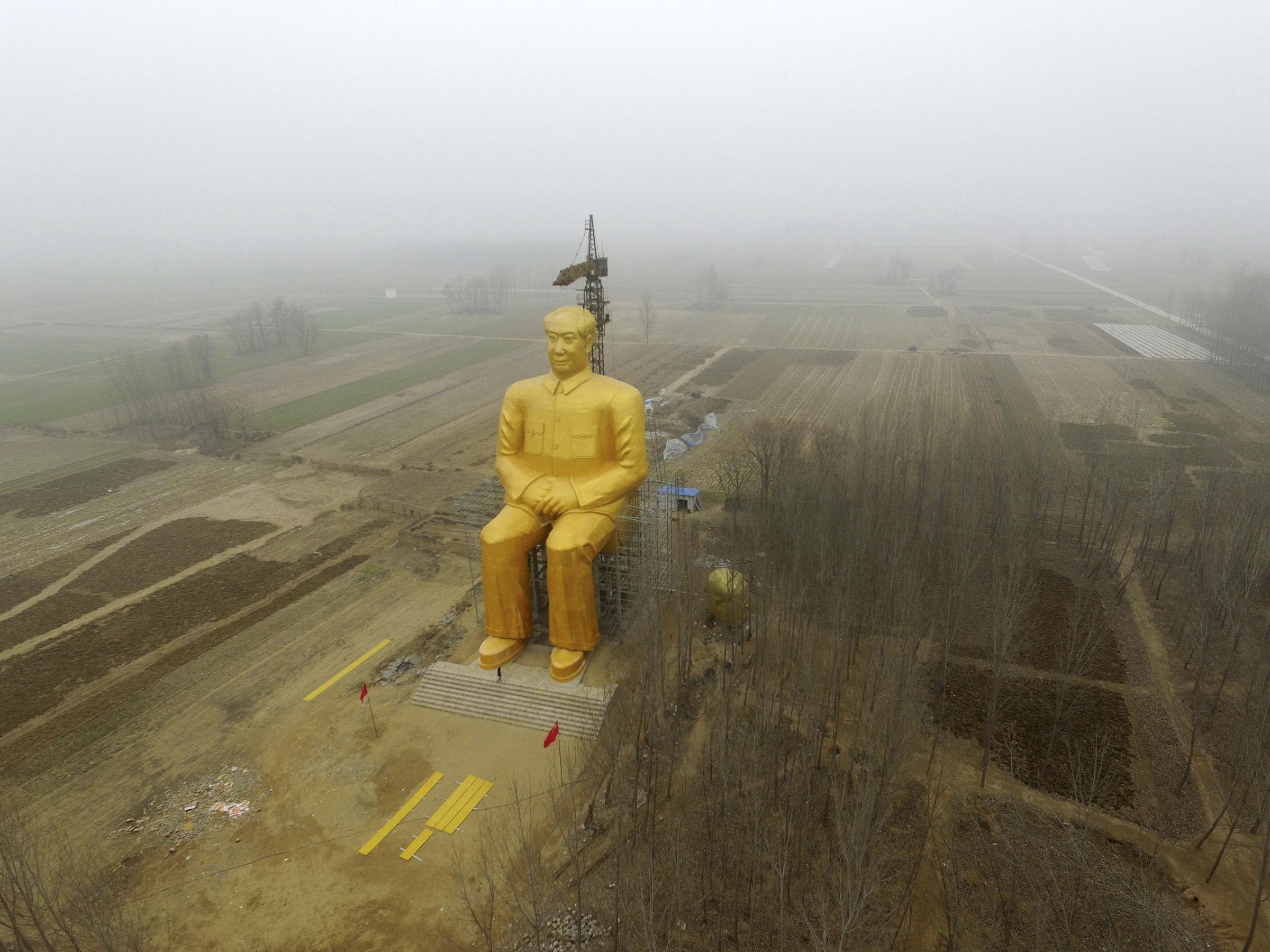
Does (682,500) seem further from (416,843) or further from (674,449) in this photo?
(416,843)

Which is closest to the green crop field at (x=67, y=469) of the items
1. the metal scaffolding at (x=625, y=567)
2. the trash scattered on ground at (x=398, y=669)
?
the trash scattered on ground at (x=398, y=669)

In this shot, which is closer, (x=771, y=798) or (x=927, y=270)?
(x=771, y=798)

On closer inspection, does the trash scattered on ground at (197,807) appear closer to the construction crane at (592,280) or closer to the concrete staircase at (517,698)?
the concrete staircase at (517,698)

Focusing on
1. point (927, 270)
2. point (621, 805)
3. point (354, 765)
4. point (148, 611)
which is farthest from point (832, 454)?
point (927, 270)

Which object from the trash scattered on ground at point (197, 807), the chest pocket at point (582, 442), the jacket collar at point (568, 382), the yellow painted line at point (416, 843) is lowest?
the trash scattered on ground at point (197, 807)

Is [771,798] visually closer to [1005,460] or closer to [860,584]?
[860,584]

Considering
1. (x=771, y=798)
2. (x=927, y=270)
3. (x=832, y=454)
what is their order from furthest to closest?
(x=927, y=270), (x=832, y=454), (x=771, y=798)
